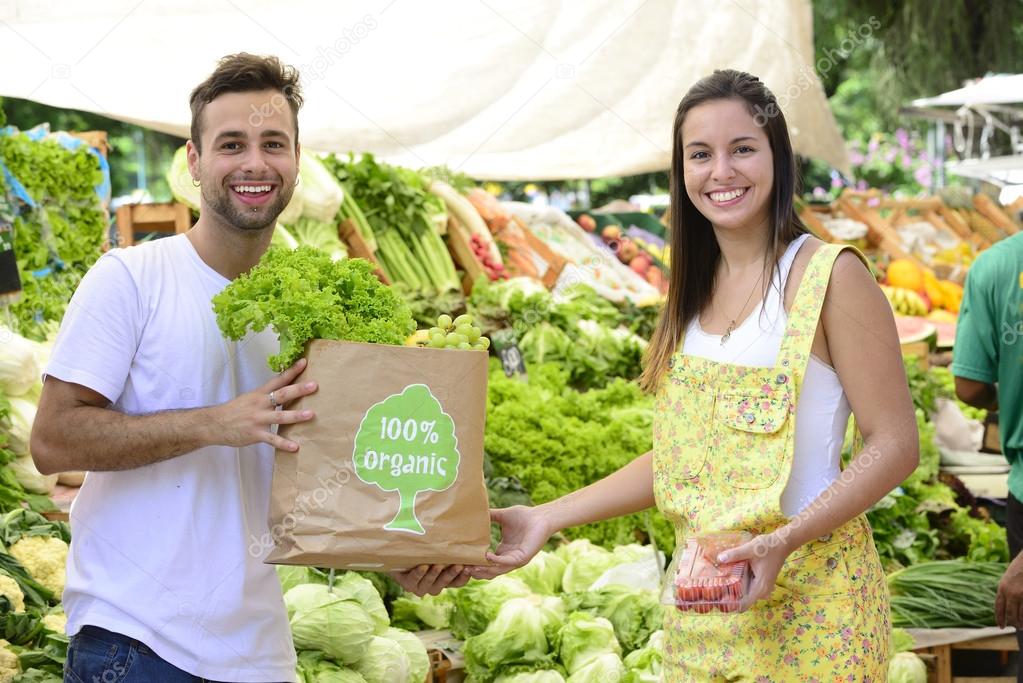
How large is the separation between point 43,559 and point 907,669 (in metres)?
3.29

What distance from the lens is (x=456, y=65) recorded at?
679cm

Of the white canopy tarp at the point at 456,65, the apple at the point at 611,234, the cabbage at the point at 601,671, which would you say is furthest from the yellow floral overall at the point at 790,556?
the apple at the point at 611,234

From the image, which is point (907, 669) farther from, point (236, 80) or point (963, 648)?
point (236, 80)

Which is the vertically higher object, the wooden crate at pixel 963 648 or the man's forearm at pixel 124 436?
the man's forearm at pixel 124 436

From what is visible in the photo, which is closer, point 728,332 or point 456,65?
point 728,332

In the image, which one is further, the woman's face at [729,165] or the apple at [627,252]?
the apple at [627,252]

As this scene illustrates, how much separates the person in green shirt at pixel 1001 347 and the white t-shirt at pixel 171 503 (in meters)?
2.52

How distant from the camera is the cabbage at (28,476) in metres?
4.24

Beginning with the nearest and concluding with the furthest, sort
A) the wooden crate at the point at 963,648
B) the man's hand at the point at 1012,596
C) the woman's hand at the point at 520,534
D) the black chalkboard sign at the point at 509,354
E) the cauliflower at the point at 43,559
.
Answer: the woman's hand at the point at 520,534, the man's hand at the point at 1012,596, the cauliflower at the point at 43,559, the wooden crate at the point at 963,648, the black chalkboard sign at the point at 509,354

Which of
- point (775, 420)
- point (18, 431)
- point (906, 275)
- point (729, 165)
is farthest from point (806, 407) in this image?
point (906, 275)

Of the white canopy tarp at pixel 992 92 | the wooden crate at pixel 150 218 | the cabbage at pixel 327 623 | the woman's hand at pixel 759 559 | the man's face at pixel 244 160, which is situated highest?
the white canopy tarp at pixel 992 92

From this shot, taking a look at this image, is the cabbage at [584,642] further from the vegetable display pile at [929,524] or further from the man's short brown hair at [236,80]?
the man's short brown hair at [236,80]

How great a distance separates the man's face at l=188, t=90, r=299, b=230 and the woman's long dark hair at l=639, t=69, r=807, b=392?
0.88m

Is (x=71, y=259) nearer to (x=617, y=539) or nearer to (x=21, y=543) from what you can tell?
(x=21, y=543)
